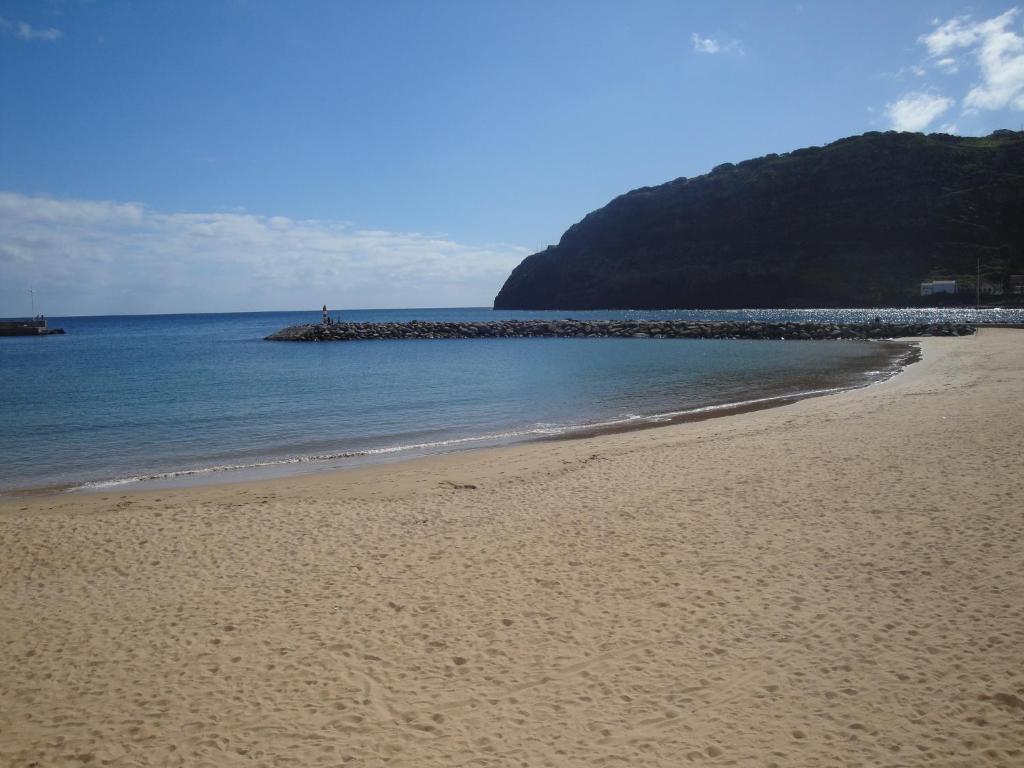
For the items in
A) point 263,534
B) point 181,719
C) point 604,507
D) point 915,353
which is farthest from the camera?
point 915,353

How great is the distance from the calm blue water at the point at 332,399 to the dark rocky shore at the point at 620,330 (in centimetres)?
1074

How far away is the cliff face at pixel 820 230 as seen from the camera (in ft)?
385

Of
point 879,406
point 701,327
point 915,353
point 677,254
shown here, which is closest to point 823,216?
point 677,254

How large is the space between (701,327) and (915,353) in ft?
91.5

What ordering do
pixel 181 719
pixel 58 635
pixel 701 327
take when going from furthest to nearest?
pixel 701 327, pixel 58 635, pixel 181 719

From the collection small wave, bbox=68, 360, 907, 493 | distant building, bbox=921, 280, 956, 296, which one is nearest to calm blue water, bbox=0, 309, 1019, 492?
small wave, bbox=68, 360, 907, 493

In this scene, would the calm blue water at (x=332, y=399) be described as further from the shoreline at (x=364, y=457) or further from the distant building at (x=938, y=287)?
the distant building at (x=938, y=287)

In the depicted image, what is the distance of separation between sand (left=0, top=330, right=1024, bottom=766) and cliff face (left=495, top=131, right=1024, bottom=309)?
123404mm

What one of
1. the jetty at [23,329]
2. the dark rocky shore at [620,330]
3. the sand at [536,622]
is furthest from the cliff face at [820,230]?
the sand at [536,622]

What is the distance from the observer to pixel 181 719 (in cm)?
522

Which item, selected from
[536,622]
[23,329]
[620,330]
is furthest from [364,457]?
[23,329]

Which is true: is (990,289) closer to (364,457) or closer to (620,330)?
(620,330)

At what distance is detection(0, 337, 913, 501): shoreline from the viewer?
13.6 metres

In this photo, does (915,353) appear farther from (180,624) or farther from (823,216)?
(823,216)
